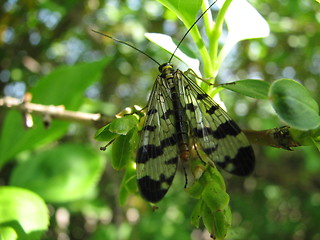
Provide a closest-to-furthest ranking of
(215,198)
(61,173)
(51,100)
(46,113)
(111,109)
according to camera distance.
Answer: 1. (215,198)
2. (46,113)
3. (51,100)
4. (61,173)
5. (111,109)

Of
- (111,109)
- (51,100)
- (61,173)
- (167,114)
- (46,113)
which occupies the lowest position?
(111,109)

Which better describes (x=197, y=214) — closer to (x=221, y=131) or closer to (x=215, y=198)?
(x=215, y=198)

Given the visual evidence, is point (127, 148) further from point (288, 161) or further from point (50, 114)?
point (288, 161)

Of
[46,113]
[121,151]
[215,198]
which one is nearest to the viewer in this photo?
[215,198]

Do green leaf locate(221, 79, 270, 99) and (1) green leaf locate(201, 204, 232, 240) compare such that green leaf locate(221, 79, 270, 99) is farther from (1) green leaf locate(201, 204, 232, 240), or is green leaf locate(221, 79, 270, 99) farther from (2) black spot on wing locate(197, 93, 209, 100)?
(1) green leaf locate(201, 204, 232, 240)

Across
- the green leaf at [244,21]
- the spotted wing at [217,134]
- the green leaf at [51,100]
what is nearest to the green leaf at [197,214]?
the spotted wing at [217,134]

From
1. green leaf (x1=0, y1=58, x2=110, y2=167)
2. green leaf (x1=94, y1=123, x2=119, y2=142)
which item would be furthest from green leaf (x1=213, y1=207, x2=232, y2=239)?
green leaf (x1=0, y1=58, x2=110, y2=167)

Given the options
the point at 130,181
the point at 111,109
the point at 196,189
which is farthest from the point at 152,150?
the point at 111,109

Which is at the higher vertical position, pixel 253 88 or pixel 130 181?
pixel 253 88
